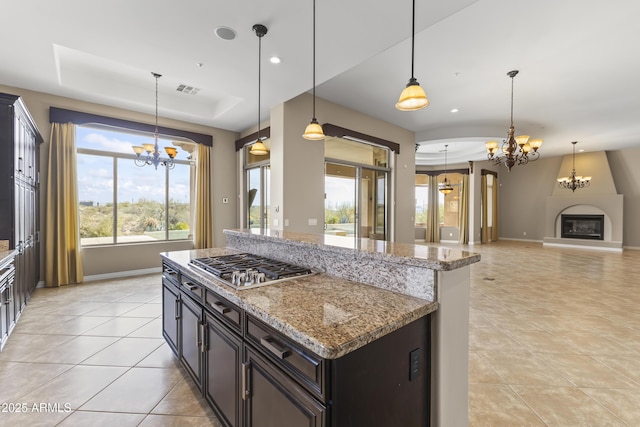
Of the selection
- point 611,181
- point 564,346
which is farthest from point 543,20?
point 611,181

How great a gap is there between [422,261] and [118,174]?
233 inches

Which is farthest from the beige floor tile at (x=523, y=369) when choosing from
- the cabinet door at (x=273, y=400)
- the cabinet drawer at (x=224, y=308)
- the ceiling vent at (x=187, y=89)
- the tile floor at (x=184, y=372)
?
the ceiling vent at (x=187, y=89)

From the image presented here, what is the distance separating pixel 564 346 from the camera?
2.79m

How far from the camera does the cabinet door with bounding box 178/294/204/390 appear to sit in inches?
74.7

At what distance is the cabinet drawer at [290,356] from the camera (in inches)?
39.2

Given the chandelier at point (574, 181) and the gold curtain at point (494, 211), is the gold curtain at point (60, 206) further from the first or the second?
the chandelier at point (574, 181)

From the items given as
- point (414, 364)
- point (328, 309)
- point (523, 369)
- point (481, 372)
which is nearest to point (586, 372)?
point (523, 369)

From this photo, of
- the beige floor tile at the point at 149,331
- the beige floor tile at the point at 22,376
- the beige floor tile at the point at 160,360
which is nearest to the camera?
the beige floor tile at the point at 22,376

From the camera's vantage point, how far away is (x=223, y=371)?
1615 mm

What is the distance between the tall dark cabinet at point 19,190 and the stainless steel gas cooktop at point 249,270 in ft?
8.43

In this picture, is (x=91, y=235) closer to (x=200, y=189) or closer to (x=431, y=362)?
(x=200, y=189)

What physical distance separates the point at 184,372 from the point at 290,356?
1.76 m

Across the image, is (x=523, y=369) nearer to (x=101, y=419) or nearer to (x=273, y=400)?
(x=273, y=400)

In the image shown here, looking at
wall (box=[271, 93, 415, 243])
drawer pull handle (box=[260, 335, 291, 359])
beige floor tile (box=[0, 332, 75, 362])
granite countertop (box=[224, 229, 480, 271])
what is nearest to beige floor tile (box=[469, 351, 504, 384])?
granite countertop (box=[224, 229, 480, 271])
